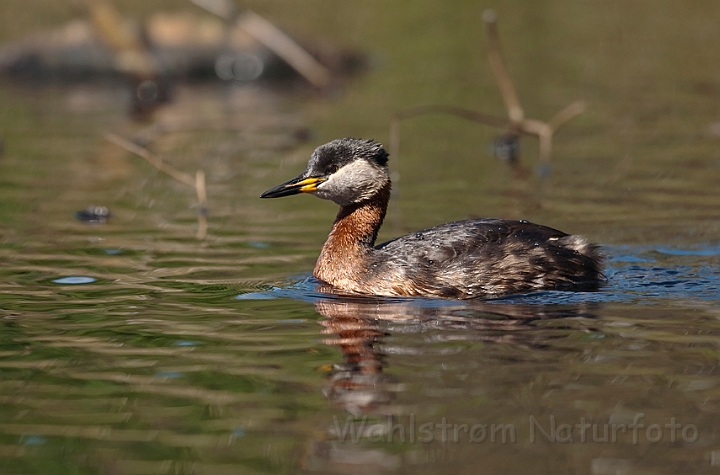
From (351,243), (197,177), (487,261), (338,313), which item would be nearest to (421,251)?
(487,261)

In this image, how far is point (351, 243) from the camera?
9.52 metres

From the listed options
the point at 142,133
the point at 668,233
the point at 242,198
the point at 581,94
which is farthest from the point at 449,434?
the point at 581,94

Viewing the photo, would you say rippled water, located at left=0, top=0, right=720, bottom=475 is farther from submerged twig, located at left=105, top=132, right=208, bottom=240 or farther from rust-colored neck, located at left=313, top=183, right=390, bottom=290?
rust-colored neck, located at left=313, top=183, right=390, bottom=290

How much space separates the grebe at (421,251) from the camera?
29.4 ft

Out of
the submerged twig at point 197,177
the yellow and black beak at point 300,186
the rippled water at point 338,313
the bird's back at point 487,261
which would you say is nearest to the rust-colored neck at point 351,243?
the bird's back at point 487,261

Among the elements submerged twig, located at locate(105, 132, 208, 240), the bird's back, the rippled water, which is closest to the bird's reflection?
the rippled water

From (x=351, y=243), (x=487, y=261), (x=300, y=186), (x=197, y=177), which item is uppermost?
(x=197, y=177)

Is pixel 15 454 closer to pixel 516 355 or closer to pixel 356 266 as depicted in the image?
Answer: pixel 516 355

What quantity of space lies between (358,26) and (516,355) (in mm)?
19559

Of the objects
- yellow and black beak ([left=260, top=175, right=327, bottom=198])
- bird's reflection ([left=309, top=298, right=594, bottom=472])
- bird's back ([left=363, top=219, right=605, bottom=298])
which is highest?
yellow and black beak ([left=260, top=175, right=327, bottom=198])

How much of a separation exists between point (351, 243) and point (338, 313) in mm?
1254

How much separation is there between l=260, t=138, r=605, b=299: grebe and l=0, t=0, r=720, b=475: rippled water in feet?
0.95

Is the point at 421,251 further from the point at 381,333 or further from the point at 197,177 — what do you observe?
the point at 197,177

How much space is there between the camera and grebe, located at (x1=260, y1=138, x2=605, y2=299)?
29.4ft
